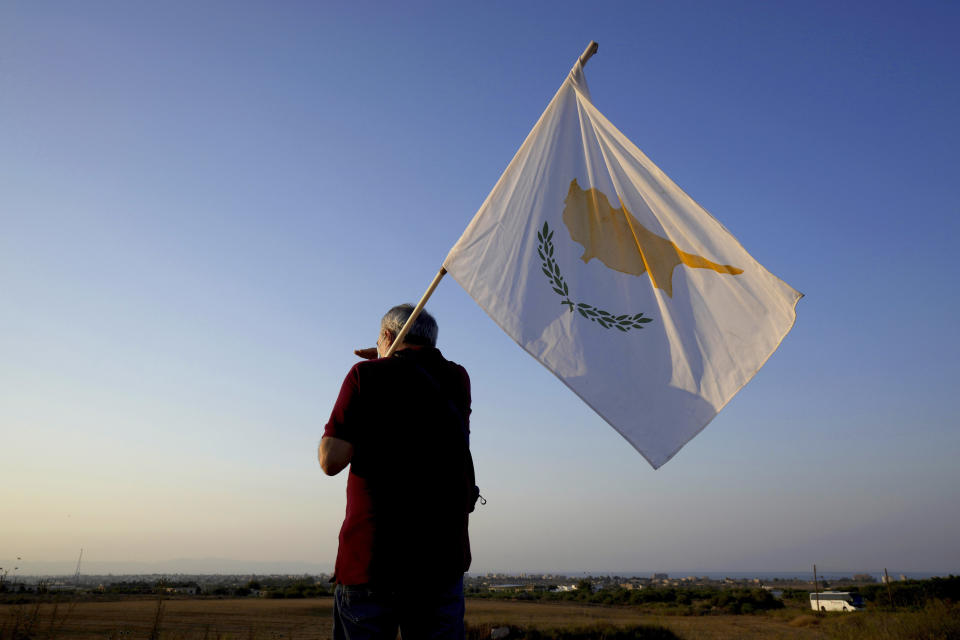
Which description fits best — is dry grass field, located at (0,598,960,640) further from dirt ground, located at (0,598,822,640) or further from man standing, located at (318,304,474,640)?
man standing, located at (318,304,474,640)

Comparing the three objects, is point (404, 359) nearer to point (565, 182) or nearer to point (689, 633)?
point (565, 182)

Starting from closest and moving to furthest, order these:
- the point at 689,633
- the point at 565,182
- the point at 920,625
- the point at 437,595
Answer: the point at 437,595
the point at 565,182
the point at 920,625
the point at 689,633

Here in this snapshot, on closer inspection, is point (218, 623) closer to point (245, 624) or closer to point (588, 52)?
point (245, 624)

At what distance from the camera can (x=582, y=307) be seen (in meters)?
4.01

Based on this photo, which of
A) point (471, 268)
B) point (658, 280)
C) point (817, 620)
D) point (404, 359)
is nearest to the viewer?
point (404, 359)

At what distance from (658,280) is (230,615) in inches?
701

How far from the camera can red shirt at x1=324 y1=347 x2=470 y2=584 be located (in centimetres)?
261

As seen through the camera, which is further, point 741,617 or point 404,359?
point 741,617

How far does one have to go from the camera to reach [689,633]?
18.8m

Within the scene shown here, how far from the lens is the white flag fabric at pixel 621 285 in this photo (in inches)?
148

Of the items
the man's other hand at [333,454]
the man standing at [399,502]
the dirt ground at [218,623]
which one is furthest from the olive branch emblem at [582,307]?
the dirt ground at [218,623]

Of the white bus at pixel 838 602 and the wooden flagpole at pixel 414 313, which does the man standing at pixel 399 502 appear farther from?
the white bus at pixel 838 602

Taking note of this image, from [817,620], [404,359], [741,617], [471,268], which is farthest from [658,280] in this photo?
[741,617]

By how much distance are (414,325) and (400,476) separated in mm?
932
